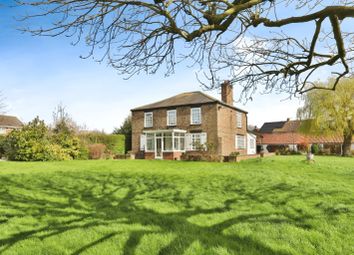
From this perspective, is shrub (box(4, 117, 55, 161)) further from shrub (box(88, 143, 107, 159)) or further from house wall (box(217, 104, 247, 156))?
house wall (box(217, 104, 247, 156))

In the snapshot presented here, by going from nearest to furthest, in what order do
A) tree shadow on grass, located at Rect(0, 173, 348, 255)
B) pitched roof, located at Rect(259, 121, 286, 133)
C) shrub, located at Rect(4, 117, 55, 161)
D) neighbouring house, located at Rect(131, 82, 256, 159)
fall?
tree shadow on grass, located at Rect(0, 173, 348, 255)
shrub, located at Rect(4, 117, 55, 161)
neighbouring house, located at Rect(131, 82, 256, 159)
pitched roof, located at Rect(259, 121, 286, 133)

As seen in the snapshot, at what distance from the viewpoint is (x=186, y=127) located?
3378 cm

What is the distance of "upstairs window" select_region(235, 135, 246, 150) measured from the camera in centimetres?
3689

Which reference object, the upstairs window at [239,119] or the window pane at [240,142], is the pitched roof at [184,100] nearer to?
the upstairs window at [239,119]

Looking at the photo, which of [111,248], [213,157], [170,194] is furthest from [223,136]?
[111,248]

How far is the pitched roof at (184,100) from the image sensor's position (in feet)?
108

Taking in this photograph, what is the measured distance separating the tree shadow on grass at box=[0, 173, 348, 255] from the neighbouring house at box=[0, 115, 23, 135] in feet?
192

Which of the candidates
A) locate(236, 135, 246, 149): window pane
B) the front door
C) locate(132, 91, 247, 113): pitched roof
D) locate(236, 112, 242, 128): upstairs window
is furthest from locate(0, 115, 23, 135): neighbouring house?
locate(236, 135, 246, 149): window pane

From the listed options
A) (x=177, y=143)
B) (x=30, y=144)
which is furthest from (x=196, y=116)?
(x=30, y=144)

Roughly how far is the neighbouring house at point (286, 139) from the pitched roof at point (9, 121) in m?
52.7

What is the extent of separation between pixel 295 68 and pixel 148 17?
10.8 ft

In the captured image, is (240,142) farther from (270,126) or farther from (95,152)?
(270,126)

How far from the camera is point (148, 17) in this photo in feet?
16.2

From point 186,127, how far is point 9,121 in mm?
50254
